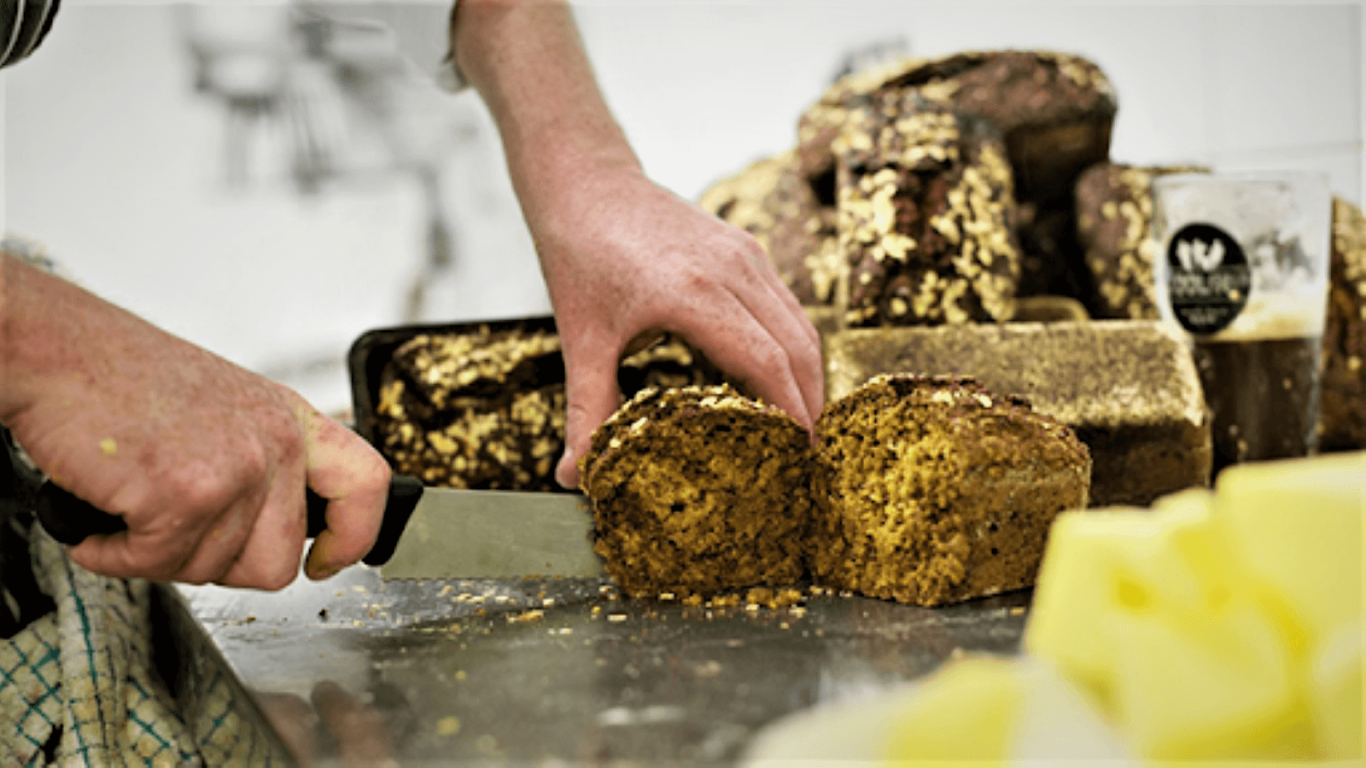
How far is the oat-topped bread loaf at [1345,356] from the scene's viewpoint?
1.35 m

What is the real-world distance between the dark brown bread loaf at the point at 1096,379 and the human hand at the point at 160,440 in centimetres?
61

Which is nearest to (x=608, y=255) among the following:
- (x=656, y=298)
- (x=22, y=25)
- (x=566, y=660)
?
(x=656, y=298)

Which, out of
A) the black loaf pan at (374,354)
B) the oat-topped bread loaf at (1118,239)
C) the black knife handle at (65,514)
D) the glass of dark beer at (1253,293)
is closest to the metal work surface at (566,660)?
the black knife handle at (65,514)

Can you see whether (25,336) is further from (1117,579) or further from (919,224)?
(919,224)

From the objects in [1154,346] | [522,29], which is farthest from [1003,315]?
[522,29]

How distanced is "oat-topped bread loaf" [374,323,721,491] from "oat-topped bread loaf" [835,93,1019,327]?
251 millimetres

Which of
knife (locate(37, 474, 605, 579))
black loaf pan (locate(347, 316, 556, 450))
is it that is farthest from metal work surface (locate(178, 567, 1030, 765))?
black loaf pan (locate(347, 316, 556, 450))

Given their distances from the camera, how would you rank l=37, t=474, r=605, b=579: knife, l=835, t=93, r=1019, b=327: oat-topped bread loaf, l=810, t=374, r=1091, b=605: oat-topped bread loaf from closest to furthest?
l=810, t=374, r=1091, b=605: oat-topped bread loaf < l=37, t=474, r=605, b=579: knife < l=835, t=93, r=1019, b=327: oat-topped bread loaf

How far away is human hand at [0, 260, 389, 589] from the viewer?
0.60 m

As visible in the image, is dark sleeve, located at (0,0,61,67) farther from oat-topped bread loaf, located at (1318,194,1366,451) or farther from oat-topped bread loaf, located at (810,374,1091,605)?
oat-topped bread loaf, located at (1318,194,1366,451)

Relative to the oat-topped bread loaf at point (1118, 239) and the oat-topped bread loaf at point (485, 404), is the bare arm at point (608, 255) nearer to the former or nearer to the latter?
the oat-topped bread loaf at point (485, 404)

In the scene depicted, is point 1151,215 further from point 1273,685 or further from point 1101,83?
point 1273,685

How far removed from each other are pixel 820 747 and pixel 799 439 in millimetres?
547

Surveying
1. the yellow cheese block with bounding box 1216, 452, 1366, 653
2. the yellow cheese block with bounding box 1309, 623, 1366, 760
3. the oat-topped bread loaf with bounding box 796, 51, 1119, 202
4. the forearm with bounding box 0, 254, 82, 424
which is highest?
the oat-topped bread loaf with bounding box 796, 51, 1119, 202
